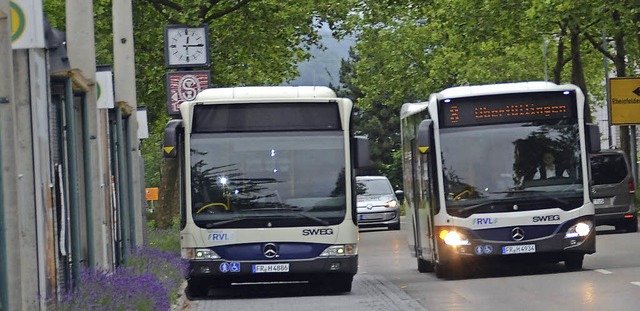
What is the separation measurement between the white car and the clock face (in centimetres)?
1598

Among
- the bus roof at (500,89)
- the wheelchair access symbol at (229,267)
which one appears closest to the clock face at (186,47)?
the bus roof at (500,89)

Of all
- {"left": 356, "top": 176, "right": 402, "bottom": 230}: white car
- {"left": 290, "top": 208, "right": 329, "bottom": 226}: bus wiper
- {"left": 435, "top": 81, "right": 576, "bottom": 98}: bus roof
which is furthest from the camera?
{"left": 356, "top": 176, "right": 402, "bottom": 230}: white car

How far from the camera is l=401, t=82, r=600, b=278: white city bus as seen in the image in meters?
20.1

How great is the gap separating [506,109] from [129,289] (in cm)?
790

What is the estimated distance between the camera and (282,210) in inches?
731

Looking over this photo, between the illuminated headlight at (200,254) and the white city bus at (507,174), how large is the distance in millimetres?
3385

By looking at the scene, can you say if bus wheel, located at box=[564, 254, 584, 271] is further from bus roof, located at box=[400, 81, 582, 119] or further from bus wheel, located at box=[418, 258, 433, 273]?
bus wheel, located at box=[418, 258, 433, 273]

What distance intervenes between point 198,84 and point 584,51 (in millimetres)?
31371

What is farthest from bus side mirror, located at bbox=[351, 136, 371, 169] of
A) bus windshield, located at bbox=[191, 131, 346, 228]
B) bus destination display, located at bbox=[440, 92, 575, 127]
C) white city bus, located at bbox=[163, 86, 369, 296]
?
bus destination display, located at bbox=[440, 92, 575, 127]

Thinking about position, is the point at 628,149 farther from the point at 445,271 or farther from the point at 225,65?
the point at 445,271


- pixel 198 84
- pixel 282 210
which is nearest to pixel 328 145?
pixel 282 210

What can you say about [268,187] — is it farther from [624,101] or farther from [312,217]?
[624,101]

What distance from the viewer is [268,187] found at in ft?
61.2

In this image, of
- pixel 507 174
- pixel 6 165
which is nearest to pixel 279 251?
pixel 507 174
